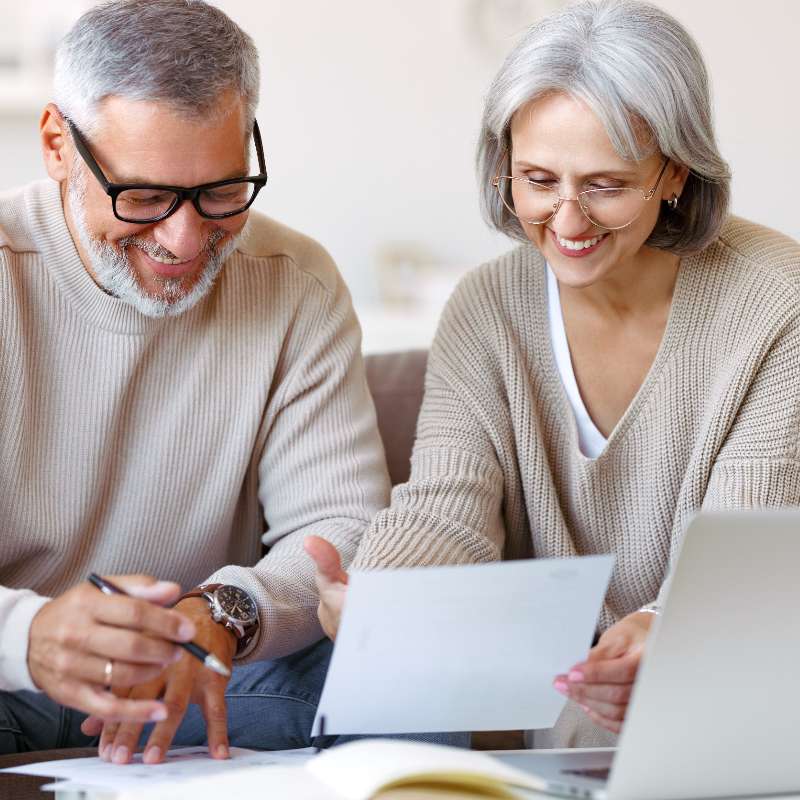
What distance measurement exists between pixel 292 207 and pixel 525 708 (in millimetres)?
2967

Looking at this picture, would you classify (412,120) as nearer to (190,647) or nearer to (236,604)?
(236,604)

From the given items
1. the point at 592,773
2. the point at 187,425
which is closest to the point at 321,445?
the point at 187,425

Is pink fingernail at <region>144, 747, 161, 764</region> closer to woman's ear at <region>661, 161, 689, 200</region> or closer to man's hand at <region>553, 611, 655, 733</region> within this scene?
man's hand at <region>553, 611, 655, 733</region>

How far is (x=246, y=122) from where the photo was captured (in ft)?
5.19

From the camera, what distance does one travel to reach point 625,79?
1545 mm

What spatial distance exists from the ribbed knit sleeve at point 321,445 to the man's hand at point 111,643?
1.51 ft

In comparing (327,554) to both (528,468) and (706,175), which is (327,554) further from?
(706,175)

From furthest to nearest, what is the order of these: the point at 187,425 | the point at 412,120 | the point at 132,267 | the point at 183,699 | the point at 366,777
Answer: the point at 412,120 → the point at 187,425 → the point at 132,267 → the point at 183,699 → the point at 366,777

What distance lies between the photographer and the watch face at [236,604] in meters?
1.49

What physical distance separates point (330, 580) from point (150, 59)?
2.12 feet

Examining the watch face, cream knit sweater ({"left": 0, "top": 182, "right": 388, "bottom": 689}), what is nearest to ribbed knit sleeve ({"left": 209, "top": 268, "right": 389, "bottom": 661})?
cream knit sweater ({"left": 0, "top": 182, "right": 388, "bottom": 689})

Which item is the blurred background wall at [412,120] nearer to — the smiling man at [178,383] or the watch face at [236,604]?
the smiling man at [178,383]

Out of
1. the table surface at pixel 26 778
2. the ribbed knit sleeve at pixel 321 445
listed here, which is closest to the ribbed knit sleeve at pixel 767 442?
the ribbed knit sleeve at pixel 321 445

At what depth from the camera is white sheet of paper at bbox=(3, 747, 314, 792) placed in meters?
1.08
